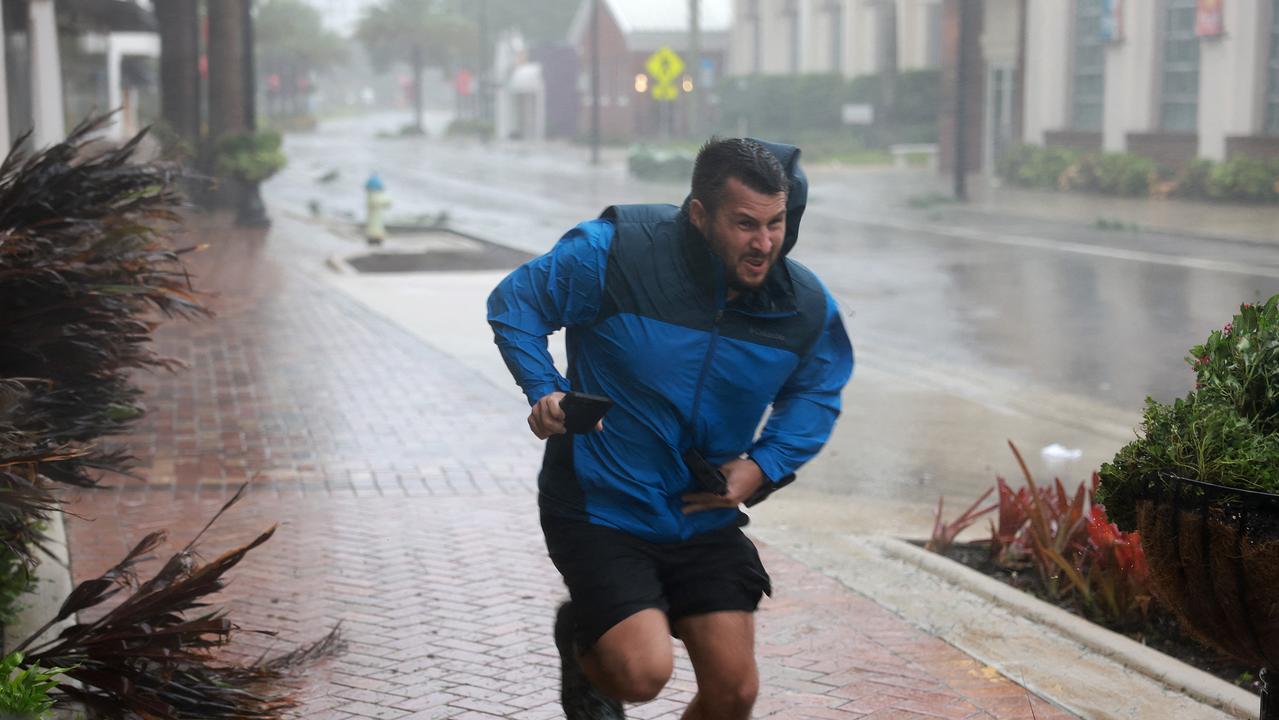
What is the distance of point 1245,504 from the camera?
3303 millimetres

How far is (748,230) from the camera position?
3582mm

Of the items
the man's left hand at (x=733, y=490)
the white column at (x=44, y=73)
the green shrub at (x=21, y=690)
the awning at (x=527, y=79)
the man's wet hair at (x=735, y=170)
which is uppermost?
the awning at (x=527, y=79)

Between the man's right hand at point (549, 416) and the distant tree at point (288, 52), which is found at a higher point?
the distant tree at point (288, 52)

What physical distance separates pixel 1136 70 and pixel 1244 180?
599 cm

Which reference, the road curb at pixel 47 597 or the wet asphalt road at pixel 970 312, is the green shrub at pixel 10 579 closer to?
the road curb at pixel 47 597

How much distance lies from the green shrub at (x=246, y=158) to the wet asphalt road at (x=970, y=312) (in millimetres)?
3204

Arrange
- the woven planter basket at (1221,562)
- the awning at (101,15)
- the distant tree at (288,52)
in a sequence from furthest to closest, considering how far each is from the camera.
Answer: the distant tree at (288,52)
the awning at (101,15)
the woven planter basket at (1221,562)

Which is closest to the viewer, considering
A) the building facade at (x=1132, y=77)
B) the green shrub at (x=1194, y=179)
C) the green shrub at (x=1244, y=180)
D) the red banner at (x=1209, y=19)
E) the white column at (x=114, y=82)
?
the green shrub at (x=1244, y=180)

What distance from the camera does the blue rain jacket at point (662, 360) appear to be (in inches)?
143

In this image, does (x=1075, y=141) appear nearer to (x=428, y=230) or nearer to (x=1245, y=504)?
(x=428, y=230)

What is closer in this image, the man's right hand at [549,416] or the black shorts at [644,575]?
the man's right hand at [549,416]

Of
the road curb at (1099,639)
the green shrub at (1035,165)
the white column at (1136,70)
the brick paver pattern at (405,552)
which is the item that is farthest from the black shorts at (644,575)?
the white column at (1136,70)

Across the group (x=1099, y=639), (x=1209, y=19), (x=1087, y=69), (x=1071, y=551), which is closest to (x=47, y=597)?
(x=1099, y=639)

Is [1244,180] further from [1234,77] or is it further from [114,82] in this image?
[114,82]
